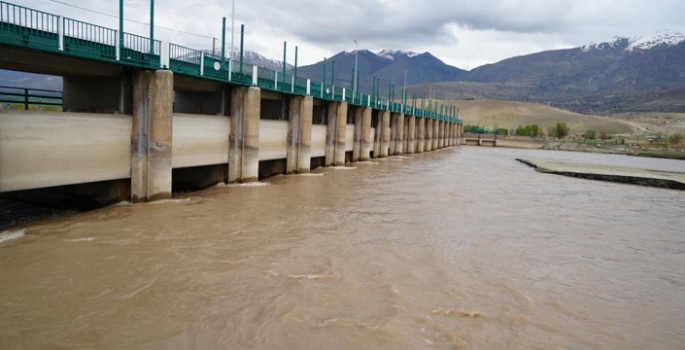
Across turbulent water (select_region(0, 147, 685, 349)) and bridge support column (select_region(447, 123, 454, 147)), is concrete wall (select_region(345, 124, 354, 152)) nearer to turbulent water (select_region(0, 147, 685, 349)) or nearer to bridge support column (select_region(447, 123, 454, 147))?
turbulent water (select_region(0, 147, 685, 349))

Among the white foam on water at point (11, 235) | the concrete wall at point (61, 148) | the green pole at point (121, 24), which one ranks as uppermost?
the green pole at point (121, 24)

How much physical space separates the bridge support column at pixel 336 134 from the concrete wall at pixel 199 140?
13739 millimetres

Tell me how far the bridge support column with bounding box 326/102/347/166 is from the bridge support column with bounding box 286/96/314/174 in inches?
220

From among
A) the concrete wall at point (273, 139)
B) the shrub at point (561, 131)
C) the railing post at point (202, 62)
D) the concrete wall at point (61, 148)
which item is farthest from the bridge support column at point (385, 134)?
the shrub at point (561, 131)

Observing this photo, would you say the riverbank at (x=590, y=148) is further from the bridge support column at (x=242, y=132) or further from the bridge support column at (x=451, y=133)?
the bridge support column at (x=242, y=132)

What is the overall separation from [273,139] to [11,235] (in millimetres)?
16724

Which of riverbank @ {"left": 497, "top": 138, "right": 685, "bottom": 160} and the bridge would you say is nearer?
the bridge

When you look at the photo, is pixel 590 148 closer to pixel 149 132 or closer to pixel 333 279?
pixel 149 132

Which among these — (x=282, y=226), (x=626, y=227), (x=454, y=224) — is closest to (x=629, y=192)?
(x=626, y=227)

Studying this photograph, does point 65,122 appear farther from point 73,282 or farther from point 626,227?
point 626,227

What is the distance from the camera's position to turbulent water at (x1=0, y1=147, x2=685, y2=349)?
312 inches

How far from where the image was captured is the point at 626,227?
1862 cm

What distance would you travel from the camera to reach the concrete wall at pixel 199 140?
20.3m

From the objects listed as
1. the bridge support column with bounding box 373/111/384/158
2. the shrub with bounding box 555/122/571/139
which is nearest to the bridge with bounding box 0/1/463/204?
the bridge support column with bounding box 373/111/384/158
